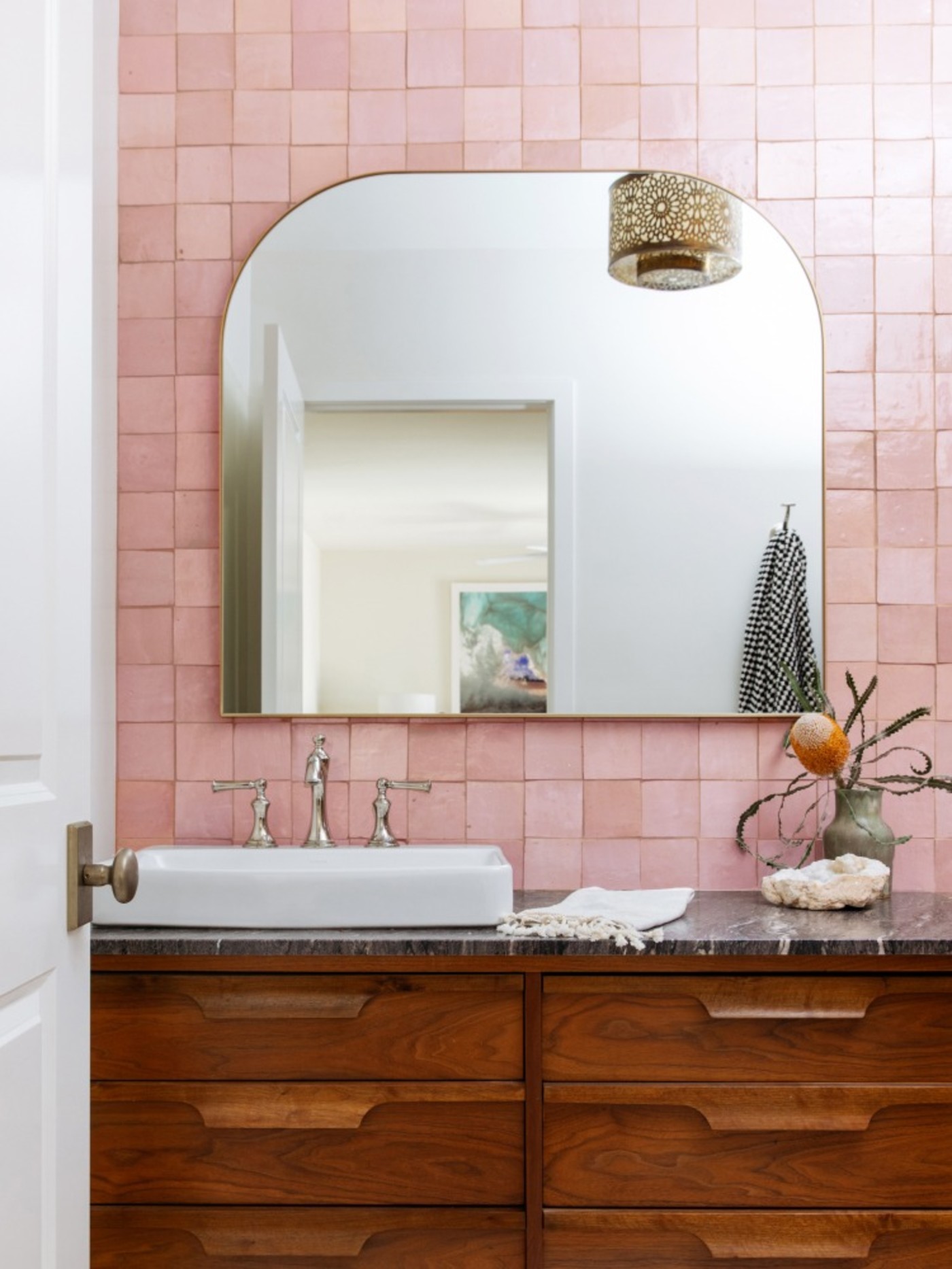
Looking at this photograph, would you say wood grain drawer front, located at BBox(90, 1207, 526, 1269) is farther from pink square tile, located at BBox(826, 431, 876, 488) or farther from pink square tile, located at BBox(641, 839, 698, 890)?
pink square tile, located at BBox(826, 431, 876, 488)

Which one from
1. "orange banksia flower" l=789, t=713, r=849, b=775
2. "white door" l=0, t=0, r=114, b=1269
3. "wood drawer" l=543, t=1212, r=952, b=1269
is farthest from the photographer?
"orange banksia flower" l=789, t=713, r=849, b=775

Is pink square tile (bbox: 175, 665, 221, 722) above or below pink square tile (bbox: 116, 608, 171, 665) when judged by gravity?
below

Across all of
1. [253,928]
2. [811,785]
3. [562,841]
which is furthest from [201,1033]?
[811,785]

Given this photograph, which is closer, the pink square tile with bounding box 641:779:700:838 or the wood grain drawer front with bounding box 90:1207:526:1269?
the wood grain drawer front with bounding box 90:1207:526:1269

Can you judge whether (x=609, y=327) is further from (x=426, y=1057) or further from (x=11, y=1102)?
(x=11, y=1102)

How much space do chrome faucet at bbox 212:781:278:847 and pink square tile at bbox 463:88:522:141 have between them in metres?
1.22

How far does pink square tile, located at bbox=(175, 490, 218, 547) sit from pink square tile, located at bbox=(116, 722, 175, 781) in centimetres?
33

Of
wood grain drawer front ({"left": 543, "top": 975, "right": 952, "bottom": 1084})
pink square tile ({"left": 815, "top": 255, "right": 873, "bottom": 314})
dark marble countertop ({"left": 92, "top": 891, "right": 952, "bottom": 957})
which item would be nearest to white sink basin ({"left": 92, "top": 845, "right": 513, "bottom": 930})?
dark marble countertop ({"left": 92, "top": 891, "right": 952, "bottom": 957})

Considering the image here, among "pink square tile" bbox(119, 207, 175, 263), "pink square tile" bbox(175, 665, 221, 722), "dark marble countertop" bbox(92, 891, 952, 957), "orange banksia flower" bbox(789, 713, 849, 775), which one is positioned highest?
"pink square tile" bbox(119, 207, 175, 263)

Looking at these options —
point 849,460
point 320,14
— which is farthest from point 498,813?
point 320,14

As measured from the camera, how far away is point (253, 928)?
1.74m

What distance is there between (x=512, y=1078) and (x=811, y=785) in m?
0.82

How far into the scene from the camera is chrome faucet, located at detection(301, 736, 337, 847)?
6.91 ft

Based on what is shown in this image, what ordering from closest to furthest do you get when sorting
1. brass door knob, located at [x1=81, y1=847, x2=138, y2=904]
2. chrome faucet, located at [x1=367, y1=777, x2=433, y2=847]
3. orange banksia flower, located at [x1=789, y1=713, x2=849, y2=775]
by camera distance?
brass door knob, located at [x1=81, y1=847, x2=138, y2=904], orange banksia flower, located at [x1=789, y1=713, x2=849, y2=775], chrome faucet, located at [x1=367, y1=777, x2=433, y2=847]
